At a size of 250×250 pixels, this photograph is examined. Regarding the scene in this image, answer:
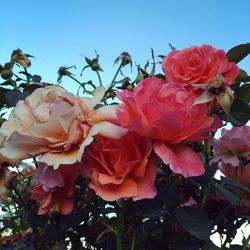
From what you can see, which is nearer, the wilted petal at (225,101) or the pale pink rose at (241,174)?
the wilted petal at (225,101)

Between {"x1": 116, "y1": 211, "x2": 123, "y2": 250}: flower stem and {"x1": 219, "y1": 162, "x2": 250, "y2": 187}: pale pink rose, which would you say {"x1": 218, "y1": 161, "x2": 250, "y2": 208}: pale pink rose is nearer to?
{"x1": 219, "y1": 162, "x2": 250, "y2": 187}: pale pink rose

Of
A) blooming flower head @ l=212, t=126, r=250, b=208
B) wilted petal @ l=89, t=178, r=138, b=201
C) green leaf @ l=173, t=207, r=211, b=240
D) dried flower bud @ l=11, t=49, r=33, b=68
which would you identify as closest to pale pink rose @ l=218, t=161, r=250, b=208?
blooming flower head @ l=212, t=126, r=250, b=208

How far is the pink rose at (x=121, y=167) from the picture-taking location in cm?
40

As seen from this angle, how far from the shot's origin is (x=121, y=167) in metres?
0.42

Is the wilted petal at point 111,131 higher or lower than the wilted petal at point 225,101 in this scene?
lower

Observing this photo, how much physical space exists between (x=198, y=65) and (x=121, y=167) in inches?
6.7

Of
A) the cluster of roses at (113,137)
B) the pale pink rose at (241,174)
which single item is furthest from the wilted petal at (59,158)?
the pale pink rose at (241,174)

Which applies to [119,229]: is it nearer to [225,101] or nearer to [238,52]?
[225,101]

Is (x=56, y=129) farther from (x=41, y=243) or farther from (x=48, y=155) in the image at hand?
(x=41, y=243)

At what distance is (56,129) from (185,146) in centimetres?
12

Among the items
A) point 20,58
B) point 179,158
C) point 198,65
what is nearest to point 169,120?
point 179,158

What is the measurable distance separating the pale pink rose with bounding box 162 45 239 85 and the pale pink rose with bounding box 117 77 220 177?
72 mm

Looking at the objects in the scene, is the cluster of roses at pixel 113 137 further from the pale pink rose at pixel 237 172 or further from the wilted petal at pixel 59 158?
the pale pink rose at pixel 237 172

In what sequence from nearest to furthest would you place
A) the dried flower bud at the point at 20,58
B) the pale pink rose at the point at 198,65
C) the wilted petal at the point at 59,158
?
the wilted petal at the point at 59,158, the pale pink rose at the point at 198,65, the dried flower bud at the point at 20,58
